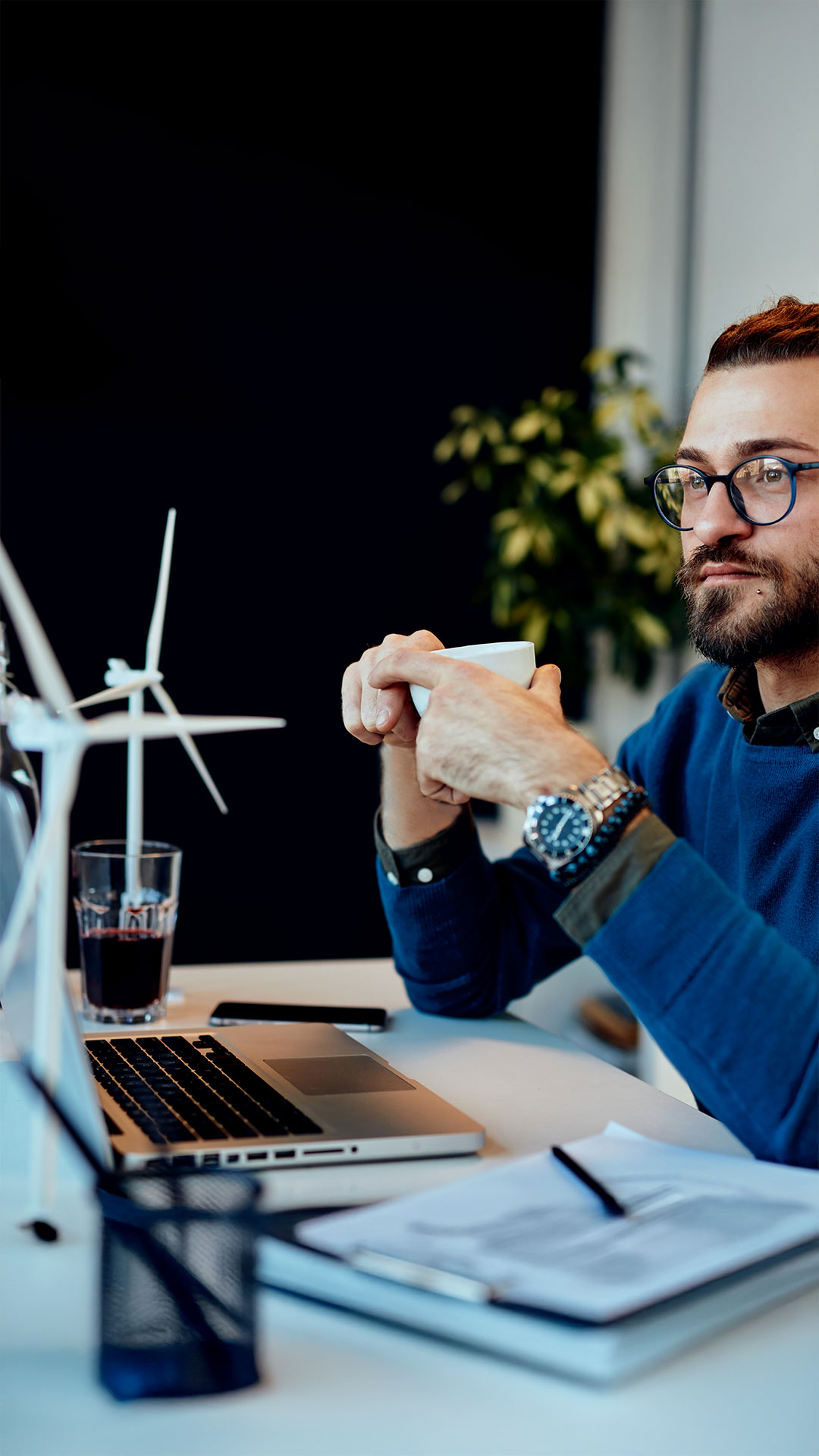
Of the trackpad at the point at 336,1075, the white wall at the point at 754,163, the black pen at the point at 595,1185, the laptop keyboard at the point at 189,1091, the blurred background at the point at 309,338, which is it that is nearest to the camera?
the black pen at the point at 595,1185

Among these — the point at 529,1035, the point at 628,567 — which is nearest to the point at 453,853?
the point at 529,1035

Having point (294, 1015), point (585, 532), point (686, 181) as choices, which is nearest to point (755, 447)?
point (294, 1015)

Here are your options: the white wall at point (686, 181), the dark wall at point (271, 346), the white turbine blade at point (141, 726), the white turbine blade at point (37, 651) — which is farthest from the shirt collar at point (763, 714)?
the dark wall at point (271, 346)

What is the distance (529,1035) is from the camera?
1.22 meters

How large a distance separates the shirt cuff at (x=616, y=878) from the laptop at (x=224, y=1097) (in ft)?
0.51

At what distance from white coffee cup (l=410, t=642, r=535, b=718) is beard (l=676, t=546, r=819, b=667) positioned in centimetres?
37

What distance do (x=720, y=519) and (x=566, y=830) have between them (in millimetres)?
553

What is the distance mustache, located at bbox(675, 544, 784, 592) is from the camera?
1.32m

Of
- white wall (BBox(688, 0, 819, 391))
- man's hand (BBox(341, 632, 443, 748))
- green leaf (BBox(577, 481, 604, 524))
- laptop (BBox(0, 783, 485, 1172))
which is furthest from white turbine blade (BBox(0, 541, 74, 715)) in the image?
green leaf (BBox(577, 481, 604, 524))

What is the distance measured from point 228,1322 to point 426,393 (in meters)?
3.11

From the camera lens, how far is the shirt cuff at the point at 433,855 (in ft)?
4.18

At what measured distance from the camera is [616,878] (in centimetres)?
88

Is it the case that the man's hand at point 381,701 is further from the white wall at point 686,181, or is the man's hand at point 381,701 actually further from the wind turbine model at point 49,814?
the white wall at point 686,181

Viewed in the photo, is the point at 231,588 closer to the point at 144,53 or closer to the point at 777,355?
the point at 144,53
